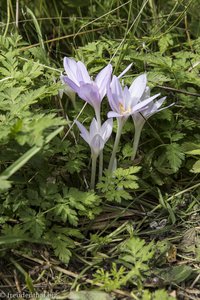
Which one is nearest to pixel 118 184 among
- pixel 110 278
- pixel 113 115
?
pixel 113 115

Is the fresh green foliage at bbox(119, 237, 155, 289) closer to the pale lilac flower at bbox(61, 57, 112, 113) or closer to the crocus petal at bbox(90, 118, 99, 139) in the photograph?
the crocus petal at bbox(90, 118, 99, 139)

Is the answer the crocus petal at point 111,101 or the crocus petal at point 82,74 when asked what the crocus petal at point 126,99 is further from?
the crocus petal at point 82,74

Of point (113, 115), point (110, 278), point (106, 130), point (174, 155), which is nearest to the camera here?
point (110, 278)

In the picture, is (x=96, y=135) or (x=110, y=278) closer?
(x=110, y=278)

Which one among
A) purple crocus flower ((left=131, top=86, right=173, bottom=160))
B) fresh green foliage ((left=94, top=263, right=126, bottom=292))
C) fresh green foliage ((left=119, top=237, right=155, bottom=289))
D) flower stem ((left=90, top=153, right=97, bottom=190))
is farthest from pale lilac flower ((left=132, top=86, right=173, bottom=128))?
fresh green foliage ((left=94, top=263, right=126, bottom=292))

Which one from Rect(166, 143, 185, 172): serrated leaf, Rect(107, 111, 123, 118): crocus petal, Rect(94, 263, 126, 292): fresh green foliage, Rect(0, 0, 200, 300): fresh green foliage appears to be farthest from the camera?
Rect(166, 143, 185, 172): serrated leaf

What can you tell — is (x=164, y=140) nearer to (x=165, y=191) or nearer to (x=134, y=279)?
(x=165, y=191)

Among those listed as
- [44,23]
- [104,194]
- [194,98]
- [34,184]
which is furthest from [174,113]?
[44,23]

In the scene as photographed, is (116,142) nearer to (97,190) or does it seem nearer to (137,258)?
(97,190)
